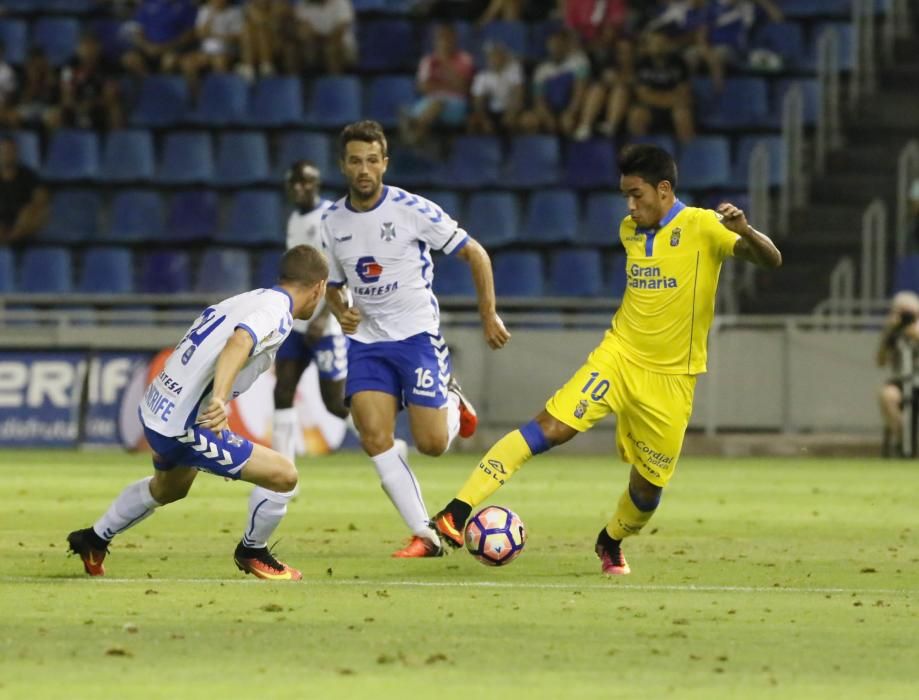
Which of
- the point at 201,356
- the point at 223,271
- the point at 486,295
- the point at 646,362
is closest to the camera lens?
the point at 201,356

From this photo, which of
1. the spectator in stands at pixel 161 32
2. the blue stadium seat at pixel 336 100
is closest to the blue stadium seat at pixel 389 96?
the blue stadium seat at pixel 336 100

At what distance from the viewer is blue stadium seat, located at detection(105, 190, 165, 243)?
23.5 m

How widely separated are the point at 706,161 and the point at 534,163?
2.02m

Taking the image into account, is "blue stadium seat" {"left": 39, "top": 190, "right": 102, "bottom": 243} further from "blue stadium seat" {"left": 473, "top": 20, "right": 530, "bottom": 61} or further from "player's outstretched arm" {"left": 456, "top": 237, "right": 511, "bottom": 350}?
"player's outstretched arm" {"left": 456, "top": 237, "right": 511, "bottom": 350}

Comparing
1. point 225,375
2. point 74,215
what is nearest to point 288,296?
point 225,375

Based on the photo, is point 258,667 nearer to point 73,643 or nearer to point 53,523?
point 73,643

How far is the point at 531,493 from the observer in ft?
50.3

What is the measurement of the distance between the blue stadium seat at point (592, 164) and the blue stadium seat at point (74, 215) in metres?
5.63

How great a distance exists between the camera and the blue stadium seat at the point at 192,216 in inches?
924

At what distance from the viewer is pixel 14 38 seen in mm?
25859

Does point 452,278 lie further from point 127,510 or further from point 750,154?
point 127,510

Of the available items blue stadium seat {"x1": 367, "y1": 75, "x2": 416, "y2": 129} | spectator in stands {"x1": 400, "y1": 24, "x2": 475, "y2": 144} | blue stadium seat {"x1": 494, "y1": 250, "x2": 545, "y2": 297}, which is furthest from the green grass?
blue stadium seat {"x1": 367, "y1": 75, "x2": 416, "y2": 129}

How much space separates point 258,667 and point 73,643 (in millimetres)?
873

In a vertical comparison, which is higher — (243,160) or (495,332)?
(243,160)
